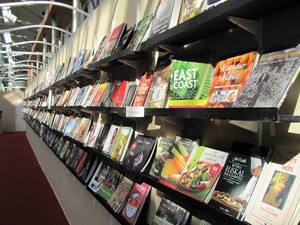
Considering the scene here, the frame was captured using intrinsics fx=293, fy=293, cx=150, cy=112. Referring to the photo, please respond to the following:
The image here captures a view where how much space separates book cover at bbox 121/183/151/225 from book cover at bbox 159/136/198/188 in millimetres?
348

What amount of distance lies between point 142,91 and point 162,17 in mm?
456

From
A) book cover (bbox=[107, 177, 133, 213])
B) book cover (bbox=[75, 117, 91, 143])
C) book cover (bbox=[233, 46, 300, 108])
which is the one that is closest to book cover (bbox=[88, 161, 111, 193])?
book cover (bbox=[107, 177, 133, 213])

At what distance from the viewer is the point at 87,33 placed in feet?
11.8

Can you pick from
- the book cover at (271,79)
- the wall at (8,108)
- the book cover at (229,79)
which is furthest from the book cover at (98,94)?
the wall at (8,108)

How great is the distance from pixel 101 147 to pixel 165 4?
4.26 ft

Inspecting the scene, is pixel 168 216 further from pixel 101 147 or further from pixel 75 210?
pixel 75 210

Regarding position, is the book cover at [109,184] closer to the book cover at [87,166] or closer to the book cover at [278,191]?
the book cover at [87,166]

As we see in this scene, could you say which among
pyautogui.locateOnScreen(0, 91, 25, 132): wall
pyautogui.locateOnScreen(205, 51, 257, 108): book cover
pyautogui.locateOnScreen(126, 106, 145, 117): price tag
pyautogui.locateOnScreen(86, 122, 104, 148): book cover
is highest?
pyautogui.locateOnScreen(205, 51, 257, 108): book cover

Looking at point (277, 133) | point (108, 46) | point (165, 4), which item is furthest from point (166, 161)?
point (108, 46)

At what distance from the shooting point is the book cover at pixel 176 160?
1.33 m

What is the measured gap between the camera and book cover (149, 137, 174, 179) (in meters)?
1.53

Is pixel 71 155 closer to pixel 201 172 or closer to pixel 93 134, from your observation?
pixel 93 134

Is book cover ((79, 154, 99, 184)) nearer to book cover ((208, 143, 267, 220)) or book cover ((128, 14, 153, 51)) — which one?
book cover ((128, 14, 153, 51))

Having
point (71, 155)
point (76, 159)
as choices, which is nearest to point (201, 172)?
point (76, 159)
